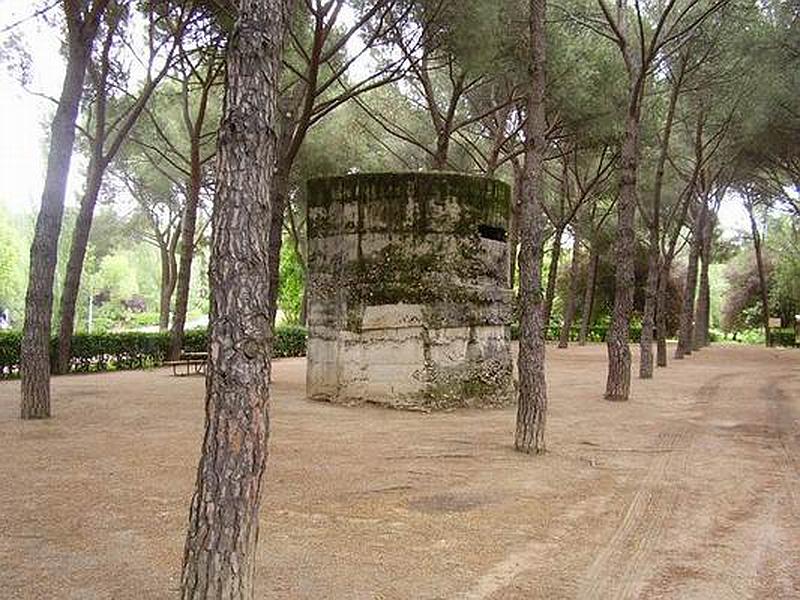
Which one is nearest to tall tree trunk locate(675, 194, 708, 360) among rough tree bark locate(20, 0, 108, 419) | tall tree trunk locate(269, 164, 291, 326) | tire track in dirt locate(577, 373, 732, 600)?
tall tree trunk locate(269, 164, 291, 326)

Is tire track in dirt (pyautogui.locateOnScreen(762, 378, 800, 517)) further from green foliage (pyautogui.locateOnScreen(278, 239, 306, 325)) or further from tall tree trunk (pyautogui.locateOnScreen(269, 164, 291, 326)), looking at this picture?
green foliage (pyautogui.locateOnScreen(278, 239, 306, 325))

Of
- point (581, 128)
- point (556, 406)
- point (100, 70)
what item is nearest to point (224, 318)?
point (556, 406)

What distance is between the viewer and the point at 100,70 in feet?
59.0

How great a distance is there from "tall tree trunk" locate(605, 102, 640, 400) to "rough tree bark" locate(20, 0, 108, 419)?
29.1 ft

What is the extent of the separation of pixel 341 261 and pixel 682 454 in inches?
239

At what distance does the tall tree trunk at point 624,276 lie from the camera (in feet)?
45.0

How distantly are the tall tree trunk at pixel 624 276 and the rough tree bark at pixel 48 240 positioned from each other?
8.87 meters

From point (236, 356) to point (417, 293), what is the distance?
8631mm

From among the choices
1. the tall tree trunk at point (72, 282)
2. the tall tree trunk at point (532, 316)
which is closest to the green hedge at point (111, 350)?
the tall tree trunk at point (72, 282)

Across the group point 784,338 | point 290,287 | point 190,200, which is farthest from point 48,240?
point 784,338

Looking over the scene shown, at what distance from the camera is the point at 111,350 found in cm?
1900

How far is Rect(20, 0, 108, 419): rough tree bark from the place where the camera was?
9945 millimetres

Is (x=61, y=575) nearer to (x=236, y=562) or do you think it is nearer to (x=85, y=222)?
(x=236, y=562)

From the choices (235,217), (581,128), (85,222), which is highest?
(581,128)
